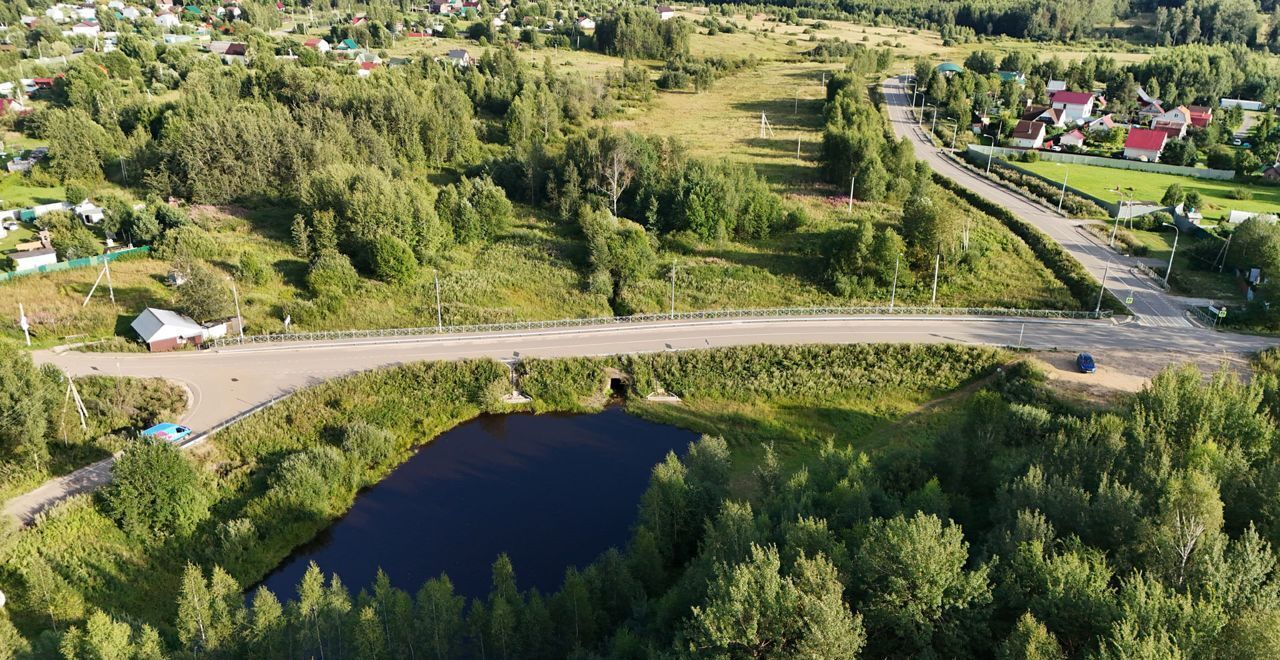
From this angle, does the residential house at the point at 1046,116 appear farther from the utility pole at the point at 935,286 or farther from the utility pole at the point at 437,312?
the utility pole at the point at 437,312

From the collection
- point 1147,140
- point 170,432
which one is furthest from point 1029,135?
point 170,432

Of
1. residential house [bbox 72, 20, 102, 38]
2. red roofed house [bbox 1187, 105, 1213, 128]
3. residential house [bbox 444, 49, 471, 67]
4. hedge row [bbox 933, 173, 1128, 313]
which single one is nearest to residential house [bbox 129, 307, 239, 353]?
hedge row [bbox 933, 173, 1128, 313]

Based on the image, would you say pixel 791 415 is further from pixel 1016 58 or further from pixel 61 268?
pixel 1016 58

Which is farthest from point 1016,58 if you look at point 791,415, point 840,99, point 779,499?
point 779,499

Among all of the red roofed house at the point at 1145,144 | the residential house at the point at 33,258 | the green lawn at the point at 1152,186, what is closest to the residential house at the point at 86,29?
the residential house at the point at 33,258

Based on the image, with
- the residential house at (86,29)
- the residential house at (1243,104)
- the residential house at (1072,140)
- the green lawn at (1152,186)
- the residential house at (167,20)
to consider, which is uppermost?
the residential house at (167,20)
